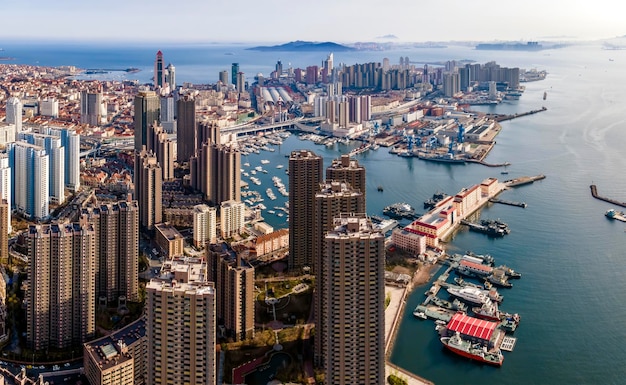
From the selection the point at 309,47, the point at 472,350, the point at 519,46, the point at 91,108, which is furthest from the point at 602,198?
the point at 309,47

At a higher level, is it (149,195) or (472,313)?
(149,195)

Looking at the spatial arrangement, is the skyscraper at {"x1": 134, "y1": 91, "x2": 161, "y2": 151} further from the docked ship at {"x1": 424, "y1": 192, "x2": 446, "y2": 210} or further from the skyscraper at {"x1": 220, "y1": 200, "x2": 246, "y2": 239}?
the docked ship at {"x1": 424, "y1": 192, "x2": 446, "y2": 210}

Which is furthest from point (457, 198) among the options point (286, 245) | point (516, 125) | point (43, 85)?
point (43, 85)

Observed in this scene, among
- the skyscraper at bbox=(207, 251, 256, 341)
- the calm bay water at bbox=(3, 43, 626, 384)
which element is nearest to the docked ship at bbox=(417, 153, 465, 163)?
the calm bay water at bbox=(3, 43, 626, 384)

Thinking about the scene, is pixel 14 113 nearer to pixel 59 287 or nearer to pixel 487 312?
pixel 59 287

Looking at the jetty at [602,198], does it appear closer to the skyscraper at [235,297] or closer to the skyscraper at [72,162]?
the skyscraper at [235,297]

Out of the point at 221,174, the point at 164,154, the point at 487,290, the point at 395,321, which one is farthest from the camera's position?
the point at 164,154
